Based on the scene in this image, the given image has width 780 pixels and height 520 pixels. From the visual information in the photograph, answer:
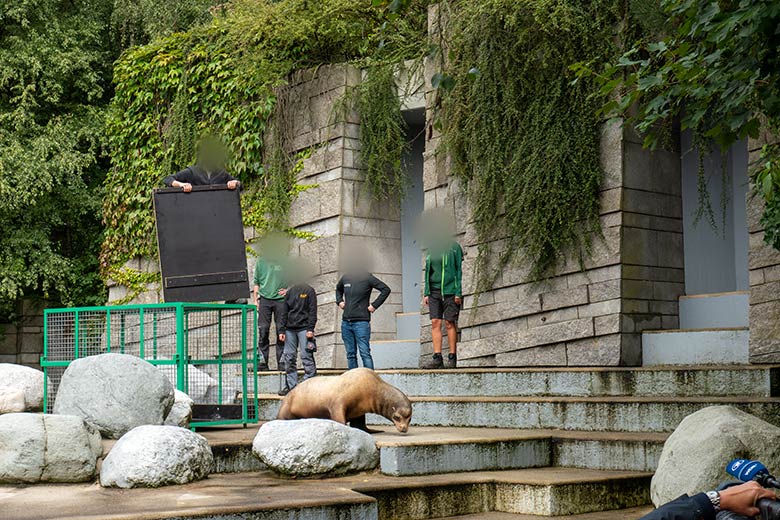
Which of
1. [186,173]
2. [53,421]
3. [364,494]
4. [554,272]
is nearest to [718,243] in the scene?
[554,272]

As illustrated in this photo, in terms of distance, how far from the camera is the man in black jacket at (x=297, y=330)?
452 inches

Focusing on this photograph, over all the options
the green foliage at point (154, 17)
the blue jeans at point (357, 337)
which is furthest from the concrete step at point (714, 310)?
the green foliage at point (154, 17)

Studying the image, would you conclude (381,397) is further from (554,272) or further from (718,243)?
(718,243)

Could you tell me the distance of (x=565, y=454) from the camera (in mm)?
8141

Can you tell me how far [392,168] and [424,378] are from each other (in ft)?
12.8

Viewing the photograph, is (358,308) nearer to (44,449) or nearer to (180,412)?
(180,412)

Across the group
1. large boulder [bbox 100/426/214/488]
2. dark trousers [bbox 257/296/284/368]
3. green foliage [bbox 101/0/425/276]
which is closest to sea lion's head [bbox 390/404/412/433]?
large boulder [bbox 100/426/214/488]

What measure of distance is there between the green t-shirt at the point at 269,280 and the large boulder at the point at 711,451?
6648mm

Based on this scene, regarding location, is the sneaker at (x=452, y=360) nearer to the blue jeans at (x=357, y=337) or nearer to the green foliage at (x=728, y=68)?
the blue jeans at (x=357, y=337)

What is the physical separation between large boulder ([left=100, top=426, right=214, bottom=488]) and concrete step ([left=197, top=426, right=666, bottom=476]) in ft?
2.02

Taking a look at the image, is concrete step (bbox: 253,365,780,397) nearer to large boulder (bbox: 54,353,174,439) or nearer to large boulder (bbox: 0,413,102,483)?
large boulder (bbox: 54,353,174,439)

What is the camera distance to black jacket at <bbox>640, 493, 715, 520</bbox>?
387 centimetres

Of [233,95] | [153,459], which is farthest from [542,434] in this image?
[233,95]

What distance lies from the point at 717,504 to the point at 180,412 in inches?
214
